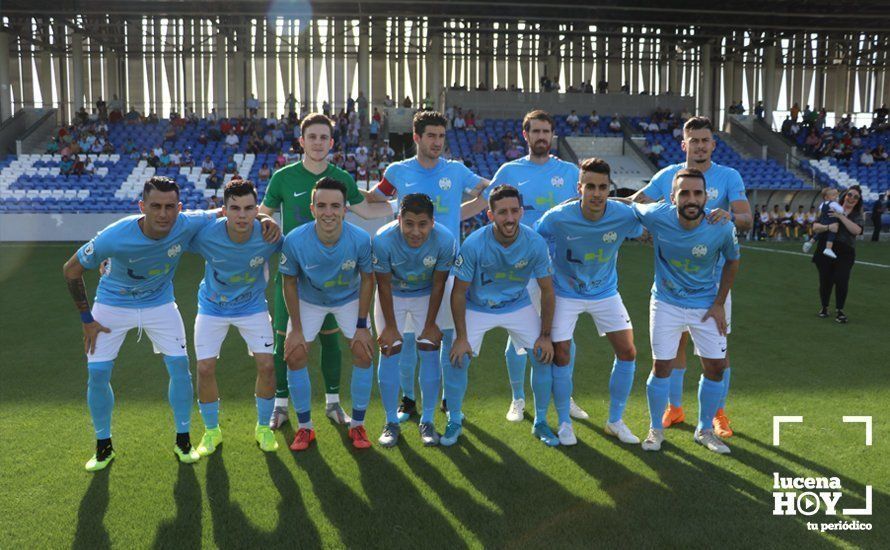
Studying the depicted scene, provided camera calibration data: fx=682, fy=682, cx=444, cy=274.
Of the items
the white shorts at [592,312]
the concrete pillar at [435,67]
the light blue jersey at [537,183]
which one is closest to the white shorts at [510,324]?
the white shorts at [592,312]

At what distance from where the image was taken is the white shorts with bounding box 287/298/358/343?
496 cm

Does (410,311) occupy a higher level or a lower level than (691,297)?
lower

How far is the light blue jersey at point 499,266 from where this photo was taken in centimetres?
478

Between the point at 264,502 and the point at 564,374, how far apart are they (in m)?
2.26

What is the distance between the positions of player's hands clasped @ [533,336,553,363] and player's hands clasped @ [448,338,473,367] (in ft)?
1.58

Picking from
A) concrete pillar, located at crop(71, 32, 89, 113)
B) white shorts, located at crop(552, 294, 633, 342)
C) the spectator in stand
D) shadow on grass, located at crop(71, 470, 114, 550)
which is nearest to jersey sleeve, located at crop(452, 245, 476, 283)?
white shorts, located at crop(552, 294, 633, 342)

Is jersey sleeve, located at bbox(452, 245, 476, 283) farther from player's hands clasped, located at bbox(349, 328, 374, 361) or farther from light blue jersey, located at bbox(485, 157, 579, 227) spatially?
light blue jersey, located at bbox(485, 157, 579, 227)

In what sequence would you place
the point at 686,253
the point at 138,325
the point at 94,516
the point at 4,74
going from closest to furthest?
the point at 94,516 < the point at 138,325 < the point at 686,253 < the point at 4,74

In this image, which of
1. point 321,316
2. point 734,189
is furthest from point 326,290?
point 734,189

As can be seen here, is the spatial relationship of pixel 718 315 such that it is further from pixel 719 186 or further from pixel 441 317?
pixel 441 317

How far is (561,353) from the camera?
16.4 feet

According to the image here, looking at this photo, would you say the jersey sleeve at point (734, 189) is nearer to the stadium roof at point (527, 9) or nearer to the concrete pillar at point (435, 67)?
the stadium roof at point (527, 9)

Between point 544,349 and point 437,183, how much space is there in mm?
1613

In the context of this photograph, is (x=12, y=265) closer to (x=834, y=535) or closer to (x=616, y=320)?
(x=616, y=320)
